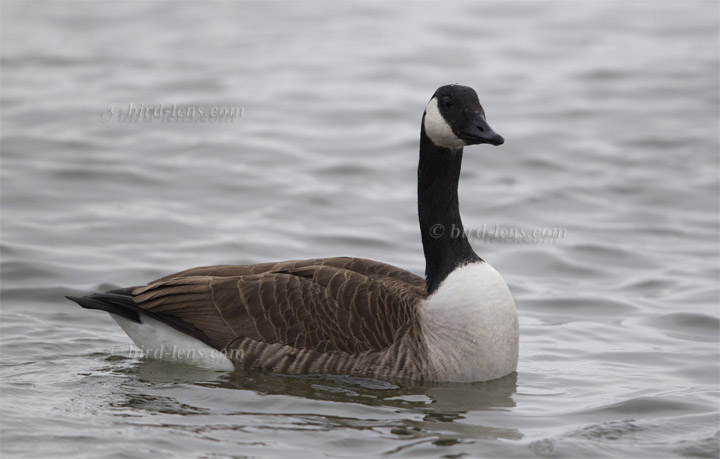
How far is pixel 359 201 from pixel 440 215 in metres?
6.70

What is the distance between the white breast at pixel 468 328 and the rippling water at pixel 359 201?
181mm

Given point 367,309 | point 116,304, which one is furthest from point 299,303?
point 116,304

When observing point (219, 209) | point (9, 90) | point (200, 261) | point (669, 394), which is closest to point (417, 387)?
point (669, 394)

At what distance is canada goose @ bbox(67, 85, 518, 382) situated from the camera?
29.6 feet

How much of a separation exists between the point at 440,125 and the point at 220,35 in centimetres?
1871

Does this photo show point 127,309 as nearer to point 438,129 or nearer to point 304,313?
point 304,313

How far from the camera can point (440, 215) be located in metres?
9.57
